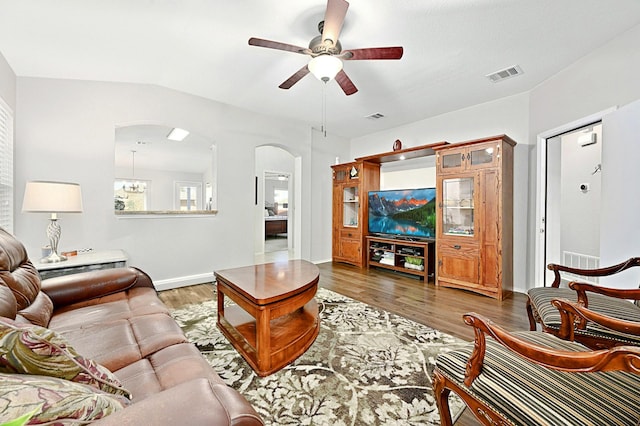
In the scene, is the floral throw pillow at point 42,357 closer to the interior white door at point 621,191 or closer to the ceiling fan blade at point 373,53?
the ceiling fan blade at point 373,53

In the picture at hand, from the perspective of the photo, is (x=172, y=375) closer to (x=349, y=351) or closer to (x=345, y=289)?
(x=349, y=351)

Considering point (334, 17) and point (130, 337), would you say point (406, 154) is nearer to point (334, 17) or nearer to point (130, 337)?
point (334, 17)

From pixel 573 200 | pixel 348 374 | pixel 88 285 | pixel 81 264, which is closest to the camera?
pixel 348 374

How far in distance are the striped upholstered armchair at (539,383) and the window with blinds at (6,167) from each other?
3.94 metres

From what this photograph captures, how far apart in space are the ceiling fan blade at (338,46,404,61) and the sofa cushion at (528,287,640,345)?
80.8 inches

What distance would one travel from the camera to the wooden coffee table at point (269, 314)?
180 cm

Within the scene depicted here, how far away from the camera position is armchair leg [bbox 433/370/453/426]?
3.95 ft

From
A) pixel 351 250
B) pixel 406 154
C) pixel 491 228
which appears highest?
pixel 406 154

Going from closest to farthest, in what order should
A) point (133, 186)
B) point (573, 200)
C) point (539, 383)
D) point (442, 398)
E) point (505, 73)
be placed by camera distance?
point (539, 383) < point (442, 398) < point (505, 73) < point (573, 200) < point (133, 186)

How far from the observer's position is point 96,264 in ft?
8.19

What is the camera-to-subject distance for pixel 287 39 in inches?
95.2

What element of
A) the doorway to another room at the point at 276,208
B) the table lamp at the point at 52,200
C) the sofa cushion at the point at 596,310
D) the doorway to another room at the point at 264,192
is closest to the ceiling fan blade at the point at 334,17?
the sofa cushion at the point at 596,310

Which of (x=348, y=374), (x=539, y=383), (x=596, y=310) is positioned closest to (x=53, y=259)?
(x=348, y=374)

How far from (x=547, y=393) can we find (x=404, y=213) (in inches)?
145
